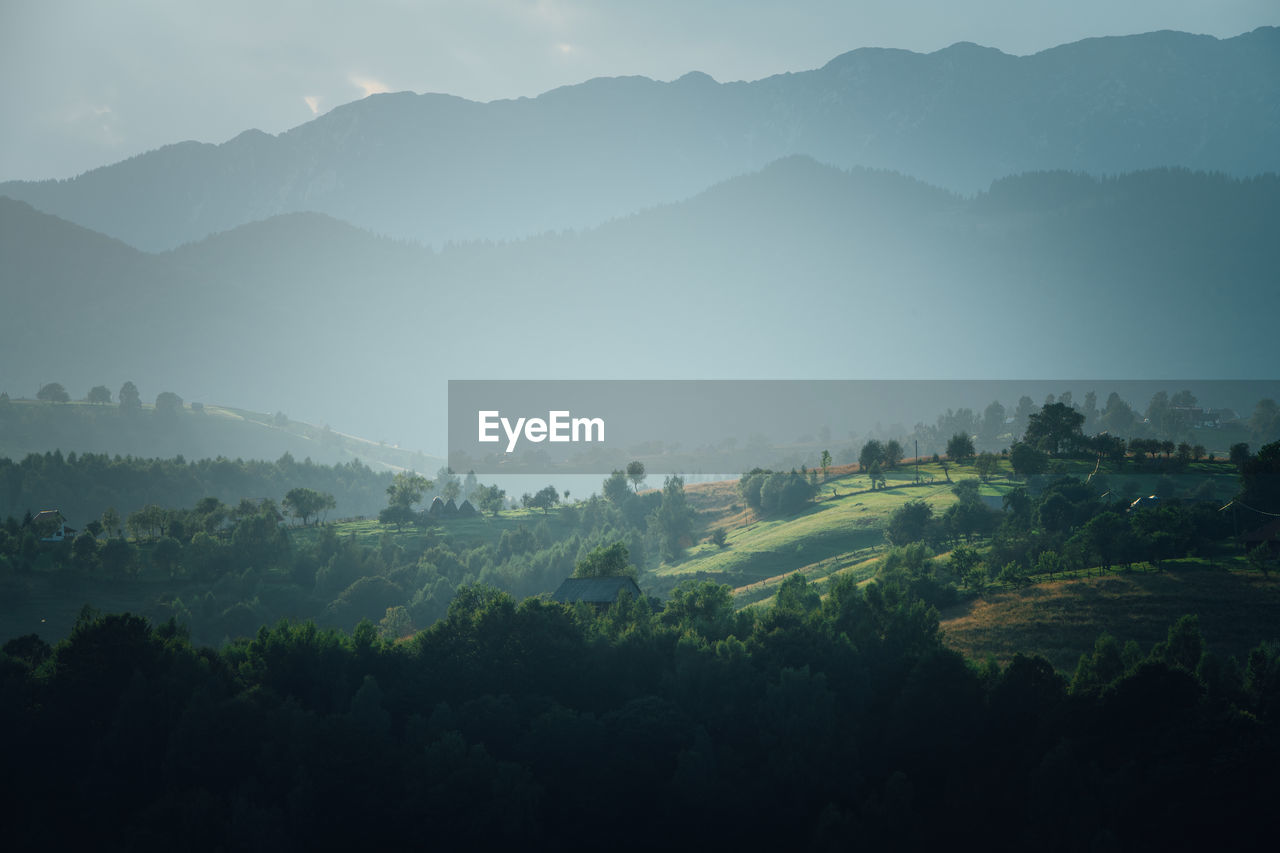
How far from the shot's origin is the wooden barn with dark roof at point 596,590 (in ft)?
301

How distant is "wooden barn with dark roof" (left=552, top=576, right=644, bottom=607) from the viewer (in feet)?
301

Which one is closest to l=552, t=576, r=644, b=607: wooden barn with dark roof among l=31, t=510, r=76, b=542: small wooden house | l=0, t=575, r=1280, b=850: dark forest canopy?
l=0, t=575, r=1280, b=850: dark forest canopy

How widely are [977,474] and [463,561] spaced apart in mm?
84147

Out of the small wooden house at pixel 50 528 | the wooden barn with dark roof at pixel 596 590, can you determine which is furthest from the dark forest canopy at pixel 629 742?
the small wooden house at pixel 50 528

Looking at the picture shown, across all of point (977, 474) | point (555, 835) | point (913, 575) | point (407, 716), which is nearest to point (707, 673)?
point (555, 835)

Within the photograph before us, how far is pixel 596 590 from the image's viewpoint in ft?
310

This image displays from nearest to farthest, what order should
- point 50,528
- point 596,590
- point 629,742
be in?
point 629,742
point 596,590
point 50,528

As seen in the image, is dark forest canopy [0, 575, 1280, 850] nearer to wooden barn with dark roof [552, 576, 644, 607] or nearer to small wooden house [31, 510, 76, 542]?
wooden barn with dark roof [552, 576, 644, 607]

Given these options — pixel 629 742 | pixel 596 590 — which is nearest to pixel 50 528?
pixel 596 590

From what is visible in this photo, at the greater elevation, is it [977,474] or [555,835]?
[977,474]

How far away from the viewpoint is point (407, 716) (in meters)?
63.6

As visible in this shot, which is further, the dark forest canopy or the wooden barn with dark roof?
the wooden barn with dark roof

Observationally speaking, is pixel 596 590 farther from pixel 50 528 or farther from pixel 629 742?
pixel 50 528

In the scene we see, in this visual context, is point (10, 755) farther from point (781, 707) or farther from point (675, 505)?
point (675, 505)
